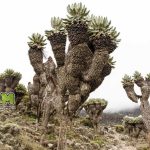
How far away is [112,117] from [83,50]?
46936mm

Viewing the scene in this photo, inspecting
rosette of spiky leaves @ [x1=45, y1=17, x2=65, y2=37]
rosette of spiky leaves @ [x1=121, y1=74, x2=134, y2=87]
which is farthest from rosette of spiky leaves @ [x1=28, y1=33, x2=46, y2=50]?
rosette of spiky leaves @ [x1=121, y1=74, x2=134, y2=87]

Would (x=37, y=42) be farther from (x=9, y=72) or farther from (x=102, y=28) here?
(x=9, y=72)

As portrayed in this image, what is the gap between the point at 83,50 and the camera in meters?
15.2

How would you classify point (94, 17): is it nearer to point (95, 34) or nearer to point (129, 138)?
point (95, 34)

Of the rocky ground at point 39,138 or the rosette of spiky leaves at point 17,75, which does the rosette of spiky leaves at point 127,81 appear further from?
the rosette of spiky leaves at point 17,75

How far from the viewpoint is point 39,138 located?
19.5 m

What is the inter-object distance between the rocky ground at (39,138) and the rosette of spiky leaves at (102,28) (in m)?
4.44

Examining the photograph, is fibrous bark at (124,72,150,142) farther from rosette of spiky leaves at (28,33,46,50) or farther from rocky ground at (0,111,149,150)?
rosette of spiky leaves at (28,33,46,50)

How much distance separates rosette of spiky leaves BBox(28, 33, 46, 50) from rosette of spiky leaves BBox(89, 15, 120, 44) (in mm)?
4202

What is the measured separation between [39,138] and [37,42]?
206 inches

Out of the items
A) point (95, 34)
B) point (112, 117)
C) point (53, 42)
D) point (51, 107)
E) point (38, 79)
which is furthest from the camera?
point (112, 117)

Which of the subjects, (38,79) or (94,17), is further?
(38,79)

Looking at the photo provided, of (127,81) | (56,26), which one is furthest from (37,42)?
(127,81)

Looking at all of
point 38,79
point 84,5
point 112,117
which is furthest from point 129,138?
point 112,117
